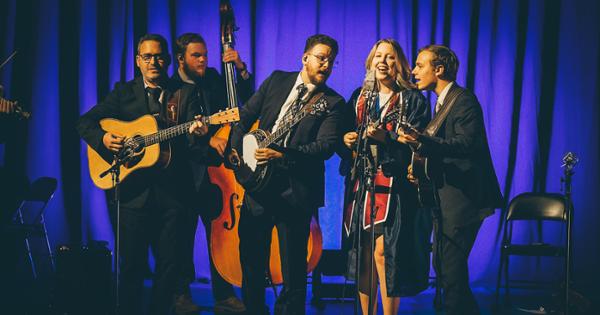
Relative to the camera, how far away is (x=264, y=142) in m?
4.24

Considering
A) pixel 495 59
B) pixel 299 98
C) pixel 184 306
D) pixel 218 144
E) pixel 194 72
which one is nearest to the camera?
pixel 299 98

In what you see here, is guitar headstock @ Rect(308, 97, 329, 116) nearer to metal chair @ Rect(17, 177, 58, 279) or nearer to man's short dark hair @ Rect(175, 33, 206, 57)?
man's short dark hair @ Rect(175, 33, 206, 57)

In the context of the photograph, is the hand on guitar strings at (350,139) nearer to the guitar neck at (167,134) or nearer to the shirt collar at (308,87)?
the shirt collar at (308,87)

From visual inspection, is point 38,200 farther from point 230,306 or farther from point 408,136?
point 408,136

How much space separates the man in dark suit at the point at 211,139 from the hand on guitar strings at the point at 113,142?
0.69 metres

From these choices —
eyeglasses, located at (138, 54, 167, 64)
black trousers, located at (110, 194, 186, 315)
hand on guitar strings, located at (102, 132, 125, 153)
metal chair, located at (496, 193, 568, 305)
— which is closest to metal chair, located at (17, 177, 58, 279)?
hand on guitar strings, located at (102, 132, 125, 153)

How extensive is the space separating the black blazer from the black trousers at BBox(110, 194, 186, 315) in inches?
24.2

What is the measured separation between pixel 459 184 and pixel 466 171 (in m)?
0.09

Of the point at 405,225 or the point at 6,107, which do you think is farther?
the point at 6,107

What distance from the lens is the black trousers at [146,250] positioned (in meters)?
4.31

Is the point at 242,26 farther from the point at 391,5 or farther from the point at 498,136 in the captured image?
the point at 498,136

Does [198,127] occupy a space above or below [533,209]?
above

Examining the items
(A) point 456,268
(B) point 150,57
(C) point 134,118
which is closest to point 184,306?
(C) point 134,118

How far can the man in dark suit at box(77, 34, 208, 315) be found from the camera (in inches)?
171
